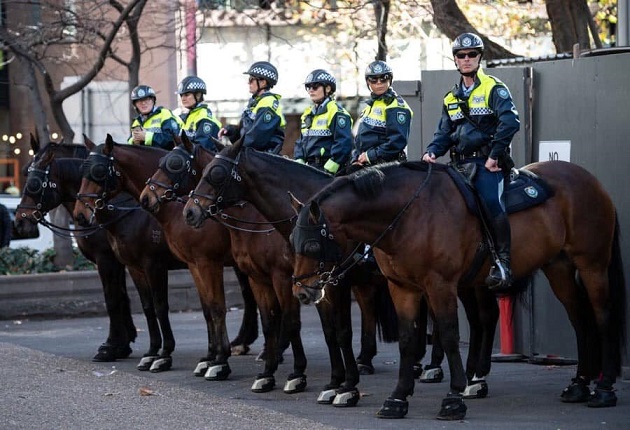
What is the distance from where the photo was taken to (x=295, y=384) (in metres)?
11.7

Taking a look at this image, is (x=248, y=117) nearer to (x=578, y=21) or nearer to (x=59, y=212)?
(x=578, y=21)

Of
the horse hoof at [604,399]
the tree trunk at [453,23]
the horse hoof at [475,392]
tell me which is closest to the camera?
the horse hoof at [604,399]

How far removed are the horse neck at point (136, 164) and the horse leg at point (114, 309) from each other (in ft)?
4.67

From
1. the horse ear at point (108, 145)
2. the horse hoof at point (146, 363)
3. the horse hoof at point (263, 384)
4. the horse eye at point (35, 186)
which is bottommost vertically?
the horse hoof at point (146, 363)

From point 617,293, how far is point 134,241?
17.2 ft

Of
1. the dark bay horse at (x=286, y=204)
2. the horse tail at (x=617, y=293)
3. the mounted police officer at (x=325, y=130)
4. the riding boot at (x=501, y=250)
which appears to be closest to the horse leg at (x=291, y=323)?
the dark bay horse at (x=286, y=204)

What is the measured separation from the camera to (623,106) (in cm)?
1205

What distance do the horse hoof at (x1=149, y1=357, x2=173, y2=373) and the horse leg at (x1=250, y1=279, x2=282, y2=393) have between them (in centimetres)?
149

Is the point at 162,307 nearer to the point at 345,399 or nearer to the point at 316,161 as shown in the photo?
the point at 316,161

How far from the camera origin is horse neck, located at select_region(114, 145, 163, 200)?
13328 mm

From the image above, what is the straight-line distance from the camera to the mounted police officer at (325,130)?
12.1 m

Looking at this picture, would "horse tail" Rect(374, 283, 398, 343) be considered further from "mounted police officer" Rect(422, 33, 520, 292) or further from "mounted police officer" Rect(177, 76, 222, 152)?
"mounted police officer" Rect(177, 76, 222, 152)

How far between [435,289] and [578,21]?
8430 mm

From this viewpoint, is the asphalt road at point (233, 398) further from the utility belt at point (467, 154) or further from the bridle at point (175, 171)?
the utility belt at point (467, 154)
